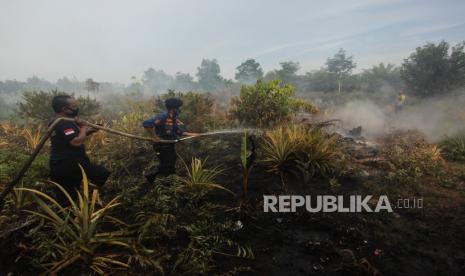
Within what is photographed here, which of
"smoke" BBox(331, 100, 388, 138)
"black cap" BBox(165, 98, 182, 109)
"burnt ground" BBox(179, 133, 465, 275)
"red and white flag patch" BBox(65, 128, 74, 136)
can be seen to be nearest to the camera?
"burnt ground" BBox(179, 133, 465, 275)

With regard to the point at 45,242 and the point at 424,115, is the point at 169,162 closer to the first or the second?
the point at 45,242

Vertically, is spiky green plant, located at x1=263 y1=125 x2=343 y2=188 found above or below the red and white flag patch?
below

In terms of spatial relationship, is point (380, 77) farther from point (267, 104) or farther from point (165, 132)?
point (165, 132)

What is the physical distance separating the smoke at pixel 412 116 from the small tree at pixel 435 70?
3.85 ft

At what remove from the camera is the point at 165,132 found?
4.80 m

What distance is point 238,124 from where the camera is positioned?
25.5 ft

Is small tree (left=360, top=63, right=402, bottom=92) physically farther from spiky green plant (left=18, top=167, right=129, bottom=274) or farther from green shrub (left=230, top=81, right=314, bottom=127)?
spiky green plant (left=18, top=167, right=129, bottom=274)

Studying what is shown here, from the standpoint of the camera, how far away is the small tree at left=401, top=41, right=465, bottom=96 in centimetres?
1662

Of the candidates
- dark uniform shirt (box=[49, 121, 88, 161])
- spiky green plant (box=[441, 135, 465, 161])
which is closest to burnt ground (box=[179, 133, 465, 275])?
dark uniform shirt (box=[49, 121, 88, 161])

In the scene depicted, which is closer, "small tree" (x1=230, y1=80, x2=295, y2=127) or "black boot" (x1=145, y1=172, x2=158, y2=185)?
"black boot" (x1=145, y1=172, x2=158, y2=185)

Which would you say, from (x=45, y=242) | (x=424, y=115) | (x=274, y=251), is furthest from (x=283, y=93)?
(x=424, y=115)

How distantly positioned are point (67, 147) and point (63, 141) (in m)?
0.10

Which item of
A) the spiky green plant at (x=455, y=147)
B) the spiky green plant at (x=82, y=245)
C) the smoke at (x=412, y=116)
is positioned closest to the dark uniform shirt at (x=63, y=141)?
the spiky green plant at (x=82, y=245)

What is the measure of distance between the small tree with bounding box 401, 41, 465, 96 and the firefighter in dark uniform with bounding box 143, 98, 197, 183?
19835 millimetres
